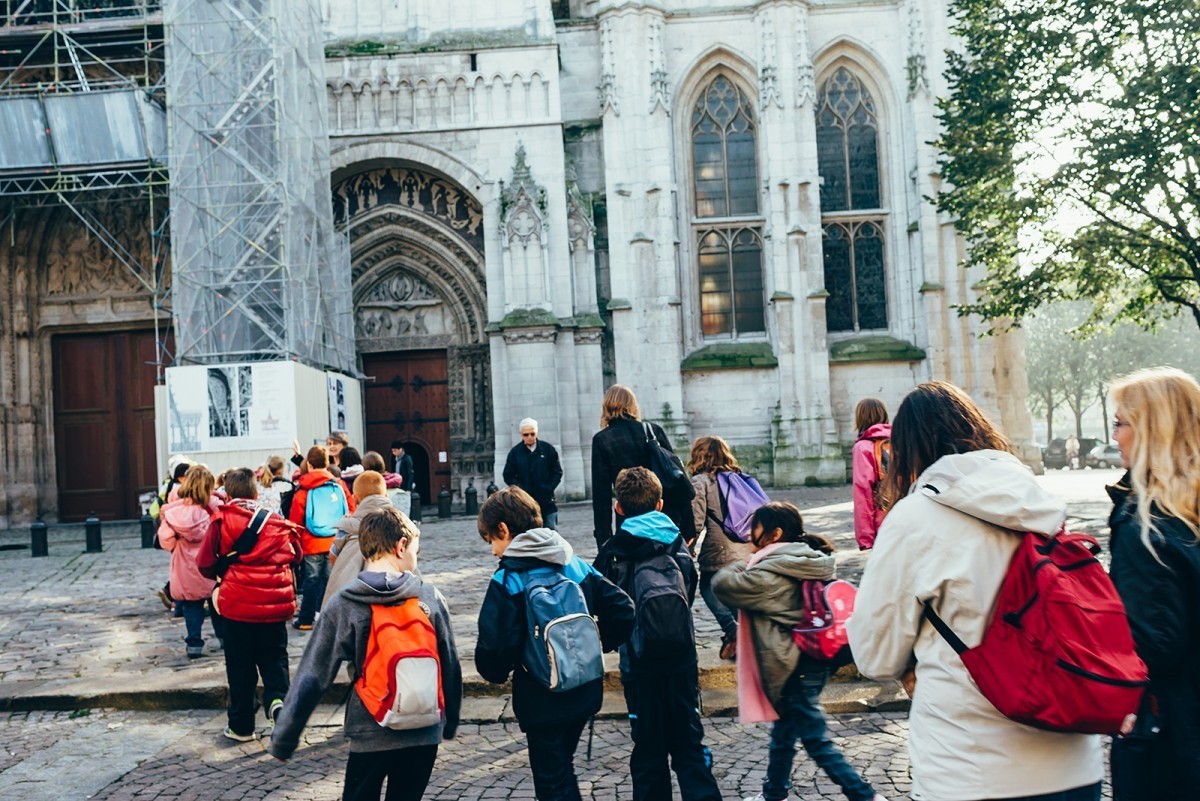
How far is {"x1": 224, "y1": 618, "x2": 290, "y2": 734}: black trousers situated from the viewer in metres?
5.81

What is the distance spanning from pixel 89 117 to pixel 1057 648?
728 inches

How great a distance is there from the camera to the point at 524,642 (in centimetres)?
379

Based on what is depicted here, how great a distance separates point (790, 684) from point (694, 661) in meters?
0.41

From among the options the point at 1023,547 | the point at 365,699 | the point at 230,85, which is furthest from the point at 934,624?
the point at 230,85

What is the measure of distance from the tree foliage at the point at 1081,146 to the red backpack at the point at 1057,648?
12.4 metres

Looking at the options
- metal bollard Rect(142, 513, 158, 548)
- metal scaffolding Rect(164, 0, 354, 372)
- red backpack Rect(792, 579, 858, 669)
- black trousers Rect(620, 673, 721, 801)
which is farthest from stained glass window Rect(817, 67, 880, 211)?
black trousers Rect(620, 673, 721, 801)

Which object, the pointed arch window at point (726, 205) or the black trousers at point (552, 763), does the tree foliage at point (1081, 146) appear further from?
the black trousers at point (552, 763)

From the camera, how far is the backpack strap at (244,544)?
5.86 m

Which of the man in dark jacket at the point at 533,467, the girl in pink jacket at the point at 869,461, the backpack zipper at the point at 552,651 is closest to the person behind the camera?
the backpack zipper at the point at 552,651

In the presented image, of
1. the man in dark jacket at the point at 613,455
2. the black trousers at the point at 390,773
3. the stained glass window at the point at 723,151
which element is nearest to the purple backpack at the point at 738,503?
the man in dark jacket at the point at 613,455

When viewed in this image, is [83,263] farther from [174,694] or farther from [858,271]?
[174,694]

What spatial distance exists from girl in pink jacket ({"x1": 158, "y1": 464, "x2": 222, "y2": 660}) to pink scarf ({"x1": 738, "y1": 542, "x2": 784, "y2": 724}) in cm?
446

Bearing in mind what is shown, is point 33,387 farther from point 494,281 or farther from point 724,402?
point 724,402

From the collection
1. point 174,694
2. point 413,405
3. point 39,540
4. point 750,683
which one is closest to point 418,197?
point 413,405
